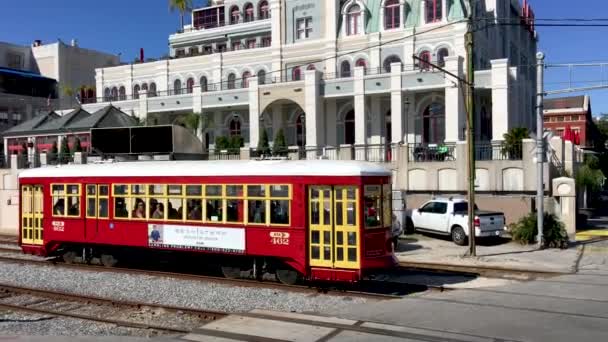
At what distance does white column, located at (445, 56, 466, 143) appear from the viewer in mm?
34344

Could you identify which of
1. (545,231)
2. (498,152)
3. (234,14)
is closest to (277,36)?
(234,14)

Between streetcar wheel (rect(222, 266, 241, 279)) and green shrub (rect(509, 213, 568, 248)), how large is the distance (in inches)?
457

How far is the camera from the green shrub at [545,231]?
69.1ft

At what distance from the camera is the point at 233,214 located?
14.3 m

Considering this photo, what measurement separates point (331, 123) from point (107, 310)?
29.8 m

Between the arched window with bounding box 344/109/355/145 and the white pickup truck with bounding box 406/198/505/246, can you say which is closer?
the white pickup truck with bounding box 406/198/505/246

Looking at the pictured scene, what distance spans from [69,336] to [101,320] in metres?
1.26

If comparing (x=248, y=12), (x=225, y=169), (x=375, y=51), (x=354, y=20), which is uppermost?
(x=248, y=12)

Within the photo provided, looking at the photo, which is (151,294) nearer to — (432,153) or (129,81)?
(432,153)

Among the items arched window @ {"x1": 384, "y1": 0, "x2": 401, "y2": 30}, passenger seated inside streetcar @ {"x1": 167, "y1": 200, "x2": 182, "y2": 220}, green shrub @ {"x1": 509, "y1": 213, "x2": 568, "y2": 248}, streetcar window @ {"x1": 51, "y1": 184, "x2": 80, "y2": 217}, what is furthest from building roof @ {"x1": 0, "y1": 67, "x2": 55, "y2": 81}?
green shrub @ {"x1": 509, "y1": 213, "x2": 568, "y2": 248}

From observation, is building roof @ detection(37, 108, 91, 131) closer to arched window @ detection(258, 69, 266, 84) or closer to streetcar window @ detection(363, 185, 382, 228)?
arched window @ detection(258, 69, 266, 84)

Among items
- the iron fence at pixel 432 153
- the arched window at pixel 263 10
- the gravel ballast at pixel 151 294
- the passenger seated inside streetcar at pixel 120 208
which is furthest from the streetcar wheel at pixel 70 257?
the arched window at pixel 263 10

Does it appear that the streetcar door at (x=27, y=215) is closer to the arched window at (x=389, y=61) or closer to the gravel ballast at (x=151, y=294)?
the gravel ballast at (x=151, y=294)

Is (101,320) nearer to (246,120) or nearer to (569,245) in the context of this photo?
(569,245)
